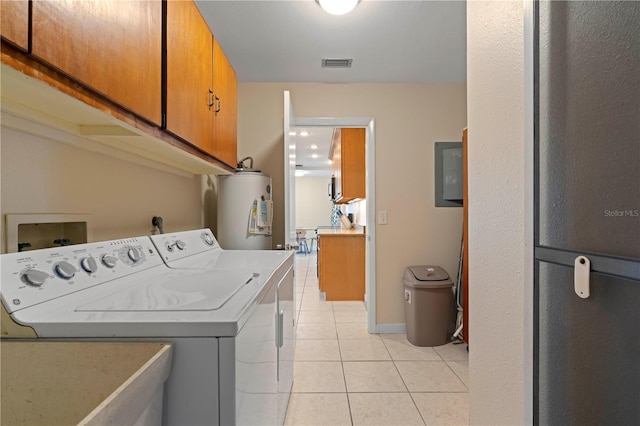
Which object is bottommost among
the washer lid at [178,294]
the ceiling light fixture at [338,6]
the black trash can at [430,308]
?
the black trash can at [430,308]

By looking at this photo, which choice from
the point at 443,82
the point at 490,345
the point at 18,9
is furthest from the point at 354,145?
the point at 18,9

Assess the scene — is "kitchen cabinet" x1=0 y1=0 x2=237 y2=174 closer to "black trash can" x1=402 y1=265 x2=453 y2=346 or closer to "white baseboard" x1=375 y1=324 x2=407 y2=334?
"black trash can" x1=402 y1=265 x2=453 y2=346

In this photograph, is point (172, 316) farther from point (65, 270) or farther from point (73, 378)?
point (65, 270)

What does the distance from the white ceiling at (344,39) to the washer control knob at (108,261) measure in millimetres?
1550

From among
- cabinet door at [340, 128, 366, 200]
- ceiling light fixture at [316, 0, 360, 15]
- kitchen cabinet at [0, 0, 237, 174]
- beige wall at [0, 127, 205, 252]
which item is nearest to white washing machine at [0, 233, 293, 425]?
beige wall at [0, 127, 205, 252]

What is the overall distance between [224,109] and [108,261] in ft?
3.87

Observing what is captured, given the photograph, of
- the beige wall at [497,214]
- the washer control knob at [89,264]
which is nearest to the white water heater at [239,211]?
the washer control knob at [89,264]

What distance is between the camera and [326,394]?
182cm

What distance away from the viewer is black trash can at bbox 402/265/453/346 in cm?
246

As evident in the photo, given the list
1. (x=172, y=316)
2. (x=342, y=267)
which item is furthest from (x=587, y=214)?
(x=342, y=267)

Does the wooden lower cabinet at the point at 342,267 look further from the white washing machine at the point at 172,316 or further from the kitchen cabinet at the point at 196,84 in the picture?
the white washing machine at the point at 172,316

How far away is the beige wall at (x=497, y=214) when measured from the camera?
3.08 feet

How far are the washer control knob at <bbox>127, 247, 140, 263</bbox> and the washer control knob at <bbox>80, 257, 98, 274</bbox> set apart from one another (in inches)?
6.5

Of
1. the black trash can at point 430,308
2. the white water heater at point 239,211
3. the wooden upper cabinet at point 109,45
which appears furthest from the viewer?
the black trash can at point 430,308
